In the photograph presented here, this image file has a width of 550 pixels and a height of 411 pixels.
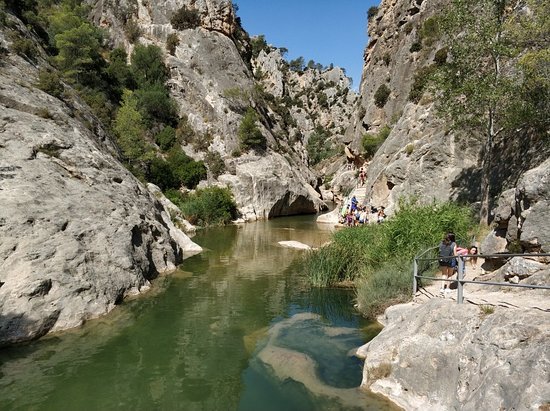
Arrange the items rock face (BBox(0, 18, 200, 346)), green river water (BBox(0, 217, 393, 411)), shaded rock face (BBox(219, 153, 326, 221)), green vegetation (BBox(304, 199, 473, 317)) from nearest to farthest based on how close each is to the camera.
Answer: green river water (BBox(0, 217, 393, 411)) < rock face (BBox(0, 18, 200, 346)) < green vegetation (BBox(304, 199, 473, 317)) < shaded rock face (BBox(219, 153, 326, 221))

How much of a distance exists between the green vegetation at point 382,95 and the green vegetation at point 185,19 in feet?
93.1

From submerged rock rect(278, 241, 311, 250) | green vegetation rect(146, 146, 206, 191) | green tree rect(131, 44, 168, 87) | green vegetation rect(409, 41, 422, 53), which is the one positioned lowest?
submerged rock rect(278, 241, 311, 250)

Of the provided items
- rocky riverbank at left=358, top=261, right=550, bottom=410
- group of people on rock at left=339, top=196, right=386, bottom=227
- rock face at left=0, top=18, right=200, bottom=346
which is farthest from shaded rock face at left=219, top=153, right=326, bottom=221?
rocky riverbank at left=358, top=261, right=550, bottom=410

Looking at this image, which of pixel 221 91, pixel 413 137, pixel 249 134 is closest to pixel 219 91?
pixel 221 91

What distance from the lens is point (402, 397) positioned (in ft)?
25.7

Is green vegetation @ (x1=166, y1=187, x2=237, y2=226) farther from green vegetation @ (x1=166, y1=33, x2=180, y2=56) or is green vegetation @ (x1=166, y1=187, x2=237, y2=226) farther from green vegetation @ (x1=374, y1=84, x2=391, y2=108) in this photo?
green vegetation @ (x1=166, y1=33, x2=180, y2=56)

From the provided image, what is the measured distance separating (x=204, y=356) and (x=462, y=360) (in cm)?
636

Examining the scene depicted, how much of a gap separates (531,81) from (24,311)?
20804mm

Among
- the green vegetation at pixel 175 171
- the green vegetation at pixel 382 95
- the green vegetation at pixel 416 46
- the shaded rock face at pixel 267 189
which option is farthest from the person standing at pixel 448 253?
the green vegetation at pixel 382 95

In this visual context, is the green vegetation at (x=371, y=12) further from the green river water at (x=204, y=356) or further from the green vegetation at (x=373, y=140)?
the green river water at (x=204, y=356)

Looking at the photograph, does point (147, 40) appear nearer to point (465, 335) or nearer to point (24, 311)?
point (24, 311)

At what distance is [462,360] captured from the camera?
7.09m

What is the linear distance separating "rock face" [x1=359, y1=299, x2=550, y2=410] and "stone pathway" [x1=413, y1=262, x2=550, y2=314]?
657 millimetres

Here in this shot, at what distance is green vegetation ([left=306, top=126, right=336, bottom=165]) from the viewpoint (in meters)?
98.2
